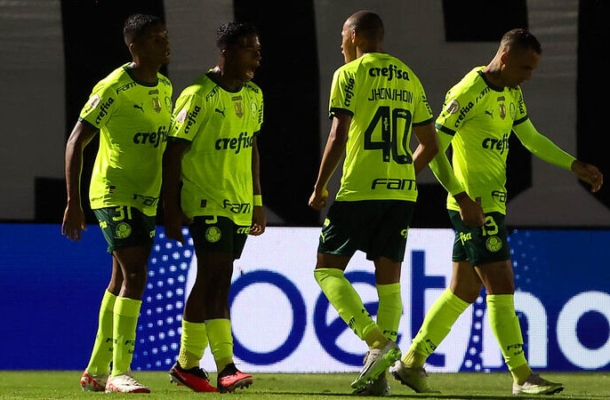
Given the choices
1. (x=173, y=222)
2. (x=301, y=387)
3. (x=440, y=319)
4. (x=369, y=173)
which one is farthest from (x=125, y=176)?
(x=440, y=319)

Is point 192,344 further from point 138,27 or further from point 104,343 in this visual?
point 138,27

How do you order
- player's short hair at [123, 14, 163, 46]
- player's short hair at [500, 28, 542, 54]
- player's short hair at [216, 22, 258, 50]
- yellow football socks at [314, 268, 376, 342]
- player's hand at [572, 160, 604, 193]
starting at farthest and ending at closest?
player's hand at [572, 160, 604, 193] < player's short hair at [500, 28, 542, 54] < player's short hair at [123, 14, 163, 46] < player's short hair at [216, 22, 258, 50] < yellow football socks at [314, 268, 376, 342]

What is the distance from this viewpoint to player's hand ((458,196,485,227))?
23.6 feet

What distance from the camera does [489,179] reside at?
7.51m

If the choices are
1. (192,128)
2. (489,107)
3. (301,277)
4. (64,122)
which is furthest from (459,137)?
(64,122)

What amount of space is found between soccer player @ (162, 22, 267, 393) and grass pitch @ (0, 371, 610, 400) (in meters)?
0.24

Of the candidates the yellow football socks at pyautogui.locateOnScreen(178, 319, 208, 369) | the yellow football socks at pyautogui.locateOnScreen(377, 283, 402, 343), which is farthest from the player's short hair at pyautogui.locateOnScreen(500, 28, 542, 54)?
the yellow football socks at pyautogui.locateOnScreen(178, 319, 208, 369)

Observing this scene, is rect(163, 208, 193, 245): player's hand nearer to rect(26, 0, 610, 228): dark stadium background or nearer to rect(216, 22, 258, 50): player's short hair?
rect(216, 22, 258, 50): player's short hair

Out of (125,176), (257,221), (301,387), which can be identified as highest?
(125,176)

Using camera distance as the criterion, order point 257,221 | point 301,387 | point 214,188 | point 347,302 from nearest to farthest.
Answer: point 347,302 < point 214,188 < point 257,221 < point 301,387

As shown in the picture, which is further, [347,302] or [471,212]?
[471,212]

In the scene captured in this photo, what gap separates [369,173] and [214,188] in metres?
0.80

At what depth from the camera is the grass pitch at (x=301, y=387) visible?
6918 millimetres

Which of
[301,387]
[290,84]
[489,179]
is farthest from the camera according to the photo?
[290,84]
